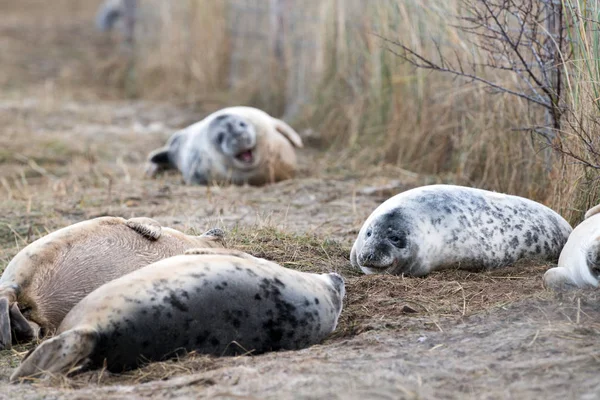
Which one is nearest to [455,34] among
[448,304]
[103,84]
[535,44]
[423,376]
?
[535,44]

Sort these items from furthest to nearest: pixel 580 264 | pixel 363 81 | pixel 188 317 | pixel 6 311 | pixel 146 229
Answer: pixel 363 81, pixel 146 229, pixel 580 264, pixel 6 311, pixel 188 317

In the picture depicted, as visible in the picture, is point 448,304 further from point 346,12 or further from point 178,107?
point 178,107

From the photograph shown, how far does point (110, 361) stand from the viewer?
362 cm

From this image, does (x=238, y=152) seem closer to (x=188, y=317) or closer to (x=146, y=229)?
(x=146, y=229)

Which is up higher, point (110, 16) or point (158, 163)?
point (110, 16)

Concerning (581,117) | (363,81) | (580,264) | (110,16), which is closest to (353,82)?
(363,81)

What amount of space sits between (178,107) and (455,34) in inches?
224

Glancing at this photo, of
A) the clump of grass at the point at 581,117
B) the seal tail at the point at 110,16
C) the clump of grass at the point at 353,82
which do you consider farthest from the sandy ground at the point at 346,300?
the seal tail at the point at 110,16

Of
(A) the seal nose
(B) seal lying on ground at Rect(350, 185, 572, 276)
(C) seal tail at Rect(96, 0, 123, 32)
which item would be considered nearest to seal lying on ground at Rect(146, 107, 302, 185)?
(B) seal lying on ground at Rect(350, 185, 572, 276)

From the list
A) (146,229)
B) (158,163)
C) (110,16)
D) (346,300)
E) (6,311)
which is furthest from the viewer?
(110,16)

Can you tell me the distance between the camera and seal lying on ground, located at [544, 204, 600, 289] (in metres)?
4.16

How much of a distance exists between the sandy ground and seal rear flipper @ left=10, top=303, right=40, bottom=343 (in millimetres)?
48

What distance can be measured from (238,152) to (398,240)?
3.20 m

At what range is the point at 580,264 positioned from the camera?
429cm
